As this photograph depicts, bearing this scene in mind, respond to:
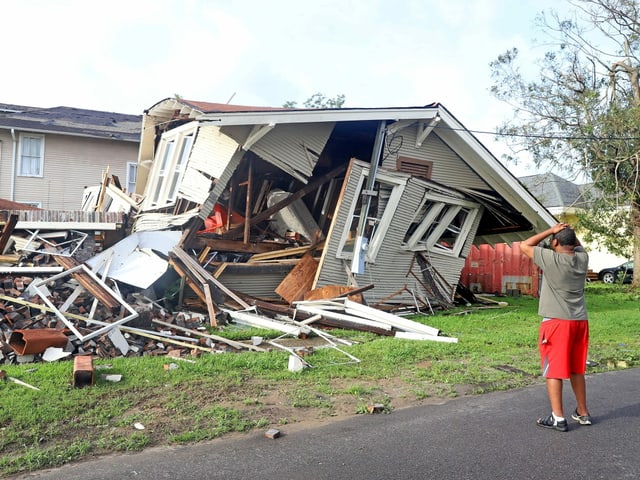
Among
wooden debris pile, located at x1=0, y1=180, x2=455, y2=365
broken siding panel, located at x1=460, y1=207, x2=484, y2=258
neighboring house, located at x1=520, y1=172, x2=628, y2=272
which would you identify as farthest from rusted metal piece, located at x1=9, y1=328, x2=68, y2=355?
neighboring house, located at x1=520, y1=172, x2=628, y2=272

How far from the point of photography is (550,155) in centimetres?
1970

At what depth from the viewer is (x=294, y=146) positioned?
1191 cm

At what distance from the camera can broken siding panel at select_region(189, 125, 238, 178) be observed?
38.4 ft

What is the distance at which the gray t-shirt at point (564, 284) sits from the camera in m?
5.00

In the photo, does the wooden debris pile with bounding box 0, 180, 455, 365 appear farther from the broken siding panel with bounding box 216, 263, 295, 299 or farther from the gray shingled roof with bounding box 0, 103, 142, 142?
the gray shingled roof with bounding box 0, 103, 142, 142

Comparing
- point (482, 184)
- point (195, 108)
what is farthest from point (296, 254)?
point (482, 184)

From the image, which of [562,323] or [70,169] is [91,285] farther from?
[70,169]

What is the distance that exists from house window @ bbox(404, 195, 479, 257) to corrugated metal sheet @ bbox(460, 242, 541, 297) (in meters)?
5.12

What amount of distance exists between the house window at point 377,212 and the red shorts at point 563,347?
24.3ft

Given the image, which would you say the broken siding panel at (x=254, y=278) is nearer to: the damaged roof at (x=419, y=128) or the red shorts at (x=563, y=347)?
the damaged roof at (x=419, y=128)

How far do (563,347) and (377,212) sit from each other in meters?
7.93

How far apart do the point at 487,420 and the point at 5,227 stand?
9.43 m

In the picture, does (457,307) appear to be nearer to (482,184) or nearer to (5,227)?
(482,184)

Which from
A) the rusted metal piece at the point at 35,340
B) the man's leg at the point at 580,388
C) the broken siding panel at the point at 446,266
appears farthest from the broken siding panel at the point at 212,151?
the man's leg at the point at 580,388
